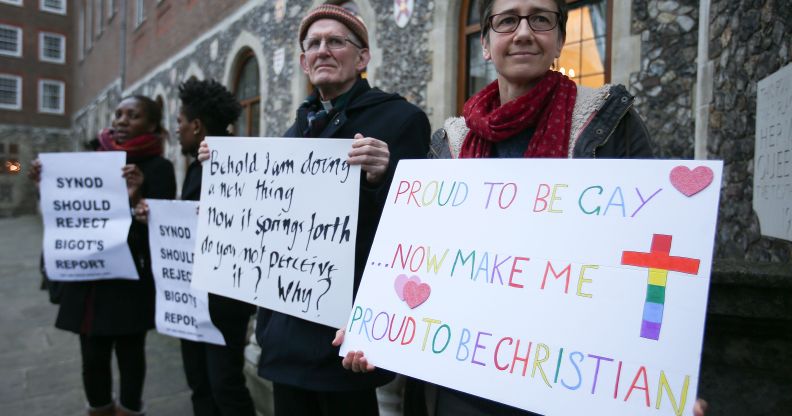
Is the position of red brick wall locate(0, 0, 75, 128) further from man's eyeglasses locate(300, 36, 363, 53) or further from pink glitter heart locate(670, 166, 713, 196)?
pink glitter heart locate(670, 166, 713, 196)

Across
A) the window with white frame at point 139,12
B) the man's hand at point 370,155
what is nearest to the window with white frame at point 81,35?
the window with white frame at point 139,12

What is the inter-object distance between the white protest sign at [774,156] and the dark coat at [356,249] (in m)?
1.95

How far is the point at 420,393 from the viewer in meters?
1.49

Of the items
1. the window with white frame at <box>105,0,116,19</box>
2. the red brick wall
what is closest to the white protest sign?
the window with white frame at <box>105,0,116,19</box>

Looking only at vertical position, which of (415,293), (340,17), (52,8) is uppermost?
(52,8)

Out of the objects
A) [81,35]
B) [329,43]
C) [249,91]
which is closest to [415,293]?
[329,43]

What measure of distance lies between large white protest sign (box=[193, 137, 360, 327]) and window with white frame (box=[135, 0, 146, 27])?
15.9 meters

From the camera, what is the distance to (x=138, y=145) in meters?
2.89

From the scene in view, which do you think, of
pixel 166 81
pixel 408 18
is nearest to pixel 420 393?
pixel 408 18

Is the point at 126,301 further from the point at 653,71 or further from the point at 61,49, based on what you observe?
the point at 61,49

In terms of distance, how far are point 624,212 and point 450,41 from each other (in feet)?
14.9

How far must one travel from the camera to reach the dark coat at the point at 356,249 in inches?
64.1

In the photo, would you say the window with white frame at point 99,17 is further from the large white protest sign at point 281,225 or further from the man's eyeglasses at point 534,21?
the man's eyeglasses at point 534,21

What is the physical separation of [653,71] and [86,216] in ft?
12.5
